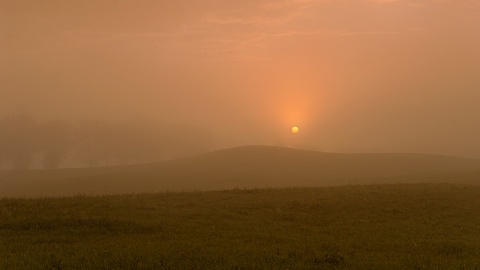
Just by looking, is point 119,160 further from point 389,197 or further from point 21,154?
point 389,197

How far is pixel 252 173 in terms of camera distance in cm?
11250

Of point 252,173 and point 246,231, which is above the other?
point 252,173

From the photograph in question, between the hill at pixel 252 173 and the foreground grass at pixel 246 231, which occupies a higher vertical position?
the hill at pixel 252 173

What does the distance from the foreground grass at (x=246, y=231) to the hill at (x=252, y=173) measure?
160 feet

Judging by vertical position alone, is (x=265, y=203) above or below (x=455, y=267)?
above

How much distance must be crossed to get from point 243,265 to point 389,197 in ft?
73.8

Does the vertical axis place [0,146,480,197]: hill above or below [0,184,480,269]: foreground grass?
Answer: above

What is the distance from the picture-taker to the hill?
90250 mm

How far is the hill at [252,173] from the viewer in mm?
90250

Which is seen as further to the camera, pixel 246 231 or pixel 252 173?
pixel 252 173

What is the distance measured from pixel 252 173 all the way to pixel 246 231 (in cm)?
9119

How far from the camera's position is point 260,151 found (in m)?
147

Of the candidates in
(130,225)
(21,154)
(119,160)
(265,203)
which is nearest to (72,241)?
(130,225)

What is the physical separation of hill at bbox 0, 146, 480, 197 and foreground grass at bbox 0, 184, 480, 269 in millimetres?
48713
